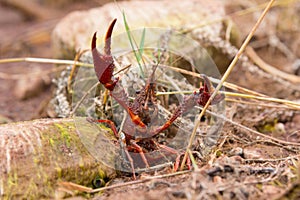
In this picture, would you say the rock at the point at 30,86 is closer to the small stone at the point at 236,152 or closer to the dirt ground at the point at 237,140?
the dirt ground at the point at 237,140

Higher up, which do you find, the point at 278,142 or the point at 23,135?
the point at 23,135

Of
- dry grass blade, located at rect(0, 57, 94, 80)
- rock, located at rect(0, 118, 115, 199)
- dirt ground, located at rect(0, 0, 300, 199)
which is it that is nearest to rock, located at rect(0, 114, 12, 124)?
dirt ground, located at rect(0, 0, 300, 199)

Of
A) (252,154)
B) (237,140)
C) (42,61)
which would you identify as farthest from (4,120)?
(252,154)

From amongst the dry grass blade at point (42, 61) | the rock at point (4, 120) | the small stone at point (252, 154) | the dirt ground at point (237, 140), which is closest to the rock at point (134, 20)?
the dry grass blade at point (42, 61)

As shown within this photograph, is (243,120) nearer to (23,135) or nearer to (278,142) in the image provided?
(278,142)

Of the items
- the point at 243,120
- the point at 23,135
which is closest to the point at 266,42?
the point at 243,120

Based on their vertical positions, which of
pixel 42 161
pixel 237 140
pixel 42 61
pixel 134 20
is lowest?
pixel 237 140

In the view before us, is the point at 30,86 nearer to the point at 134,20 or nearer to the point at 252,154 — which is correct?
the point at 134,20
